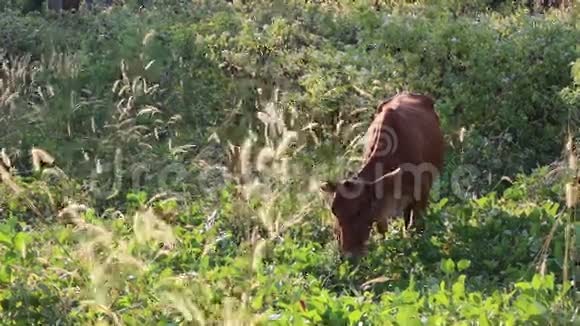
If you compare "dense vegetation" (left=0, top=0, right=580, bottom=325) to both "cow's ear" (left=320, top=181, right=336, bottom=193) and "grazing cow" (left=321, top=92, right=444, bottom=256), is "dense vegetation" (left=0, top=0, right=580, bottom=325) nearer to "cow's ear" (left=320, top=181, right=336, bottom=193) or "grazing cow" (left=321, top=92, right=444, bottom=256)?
"grazing cow" (left=321, top=92, right=444, bottom=256)

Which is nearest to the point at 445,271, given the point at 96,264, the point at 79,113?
the point at 96,264

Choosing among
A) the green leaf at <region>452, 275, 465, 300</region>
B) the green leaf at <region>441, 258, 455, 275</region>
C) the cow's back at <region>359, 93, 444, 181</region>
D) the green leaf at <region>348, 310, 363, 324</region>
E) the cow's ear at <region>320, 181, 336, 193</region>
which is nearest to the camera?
the green leaf at <region>348, 310, 363, 324</region>

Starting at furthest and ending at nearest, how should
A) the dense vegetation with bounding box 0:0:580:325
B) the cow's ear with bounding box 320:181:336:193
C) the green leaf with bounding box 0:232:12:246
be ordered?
the cow's ear with bounding box 320:181:336:193, the green leaf with bounding box 0:232:12:246, the dense vegetation with bounding box 0:0:580:325

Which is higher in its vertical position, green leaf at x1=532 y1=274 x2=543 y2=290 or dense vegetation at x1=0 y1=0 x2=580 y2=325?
green leaf at x1=532 y1=274 x2=543 y2=290

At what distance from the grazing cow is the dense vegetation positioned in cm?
20

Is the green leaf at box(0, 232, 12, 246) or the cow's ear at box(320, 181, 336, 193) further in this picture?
the cow's ear at box(320, 181, 336, 193)

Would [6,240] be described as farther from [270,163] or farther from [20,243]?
[270,163]

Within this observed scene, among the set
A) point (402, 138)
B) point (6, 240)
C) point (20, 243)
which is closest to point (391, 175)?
point (402, 138)

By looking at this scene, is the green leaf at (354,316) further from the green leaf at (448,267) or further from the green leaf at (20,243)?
the green leaf at (20,243)

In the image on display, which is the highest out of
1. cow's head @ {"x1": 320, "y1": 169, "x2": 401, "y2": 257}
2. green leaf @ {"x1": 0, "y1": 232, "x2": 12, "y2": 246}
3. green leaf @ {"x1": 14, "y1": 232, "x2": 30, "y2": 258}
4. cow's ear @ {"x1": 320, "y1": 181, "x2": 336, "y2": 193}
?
cow's ear @ {"x1": 320, "y1": 181, "x2": 336, "y2": 193}

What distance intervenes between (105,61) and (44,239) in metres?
5.62

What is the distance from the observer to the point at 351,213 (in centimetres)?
699

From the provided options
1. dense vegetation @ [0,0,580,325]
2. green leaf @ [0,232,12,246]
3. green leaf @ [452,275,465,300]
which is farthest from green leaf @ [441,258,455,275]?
green leaf @ [0,232,12,246]

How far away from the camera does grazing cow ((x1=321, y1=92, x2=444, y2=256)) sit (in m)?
7.00
